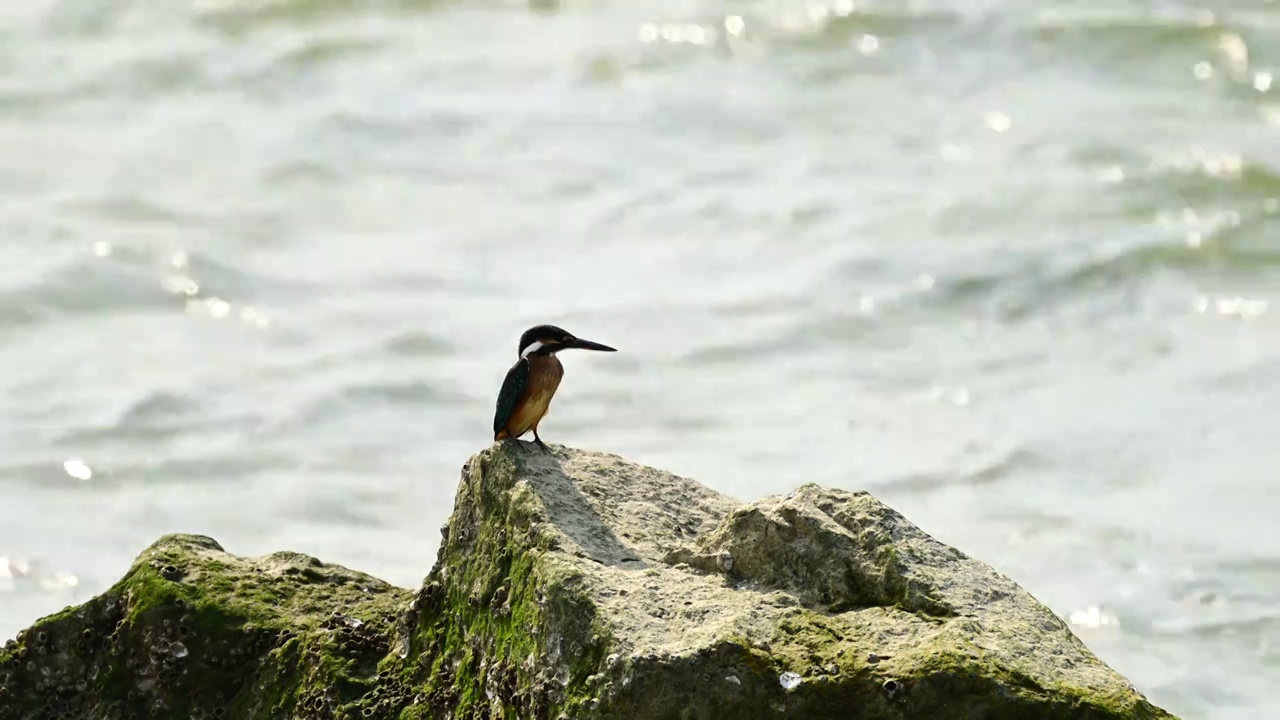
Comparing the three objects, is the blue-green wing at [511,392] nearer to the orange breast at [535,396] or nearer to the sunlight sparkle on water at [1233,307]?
the orange breast at [535,396]

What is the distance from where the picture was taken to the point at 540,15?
22172 mm

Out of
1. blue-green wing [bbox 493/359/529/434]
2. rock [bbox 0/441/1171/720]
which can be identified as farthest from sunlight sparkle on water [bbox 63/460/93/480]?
blue-green wing [bbox 493/359/529/434]

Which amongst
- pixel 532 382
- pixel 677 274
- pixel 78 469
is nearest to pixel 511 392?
pixel 532 382

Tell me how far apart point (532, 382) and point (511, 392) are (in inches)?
Answer: 3.3

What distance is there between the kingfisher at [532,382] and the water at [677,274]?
15.1 feet

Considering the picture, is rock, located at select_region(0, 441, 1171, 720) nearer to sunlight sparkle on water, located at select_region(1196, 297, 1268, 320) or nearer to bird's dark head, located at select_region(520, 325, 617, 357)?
bird's dark head, located at select_region(520, 325, 617, 357)

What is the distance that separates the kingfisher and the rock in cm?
28

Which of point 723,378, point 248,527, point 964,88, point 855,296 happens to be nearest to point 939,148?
point 964,88

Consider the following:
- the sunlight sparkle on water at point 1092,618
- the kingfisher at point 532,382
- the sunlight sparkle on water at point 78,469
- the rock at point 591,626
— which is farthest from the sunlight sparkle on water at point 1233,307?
the rock at point 591,626

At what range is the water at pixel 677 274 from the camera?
11.9m

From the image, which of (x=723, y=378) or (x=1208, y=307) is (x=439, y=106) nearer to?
(x=723, y=378)

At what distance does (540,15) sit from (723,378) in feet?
30.0

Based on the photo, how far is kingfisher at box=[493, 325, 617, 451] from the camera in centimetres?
630

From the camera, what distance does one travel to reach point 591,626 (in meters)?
4.89
